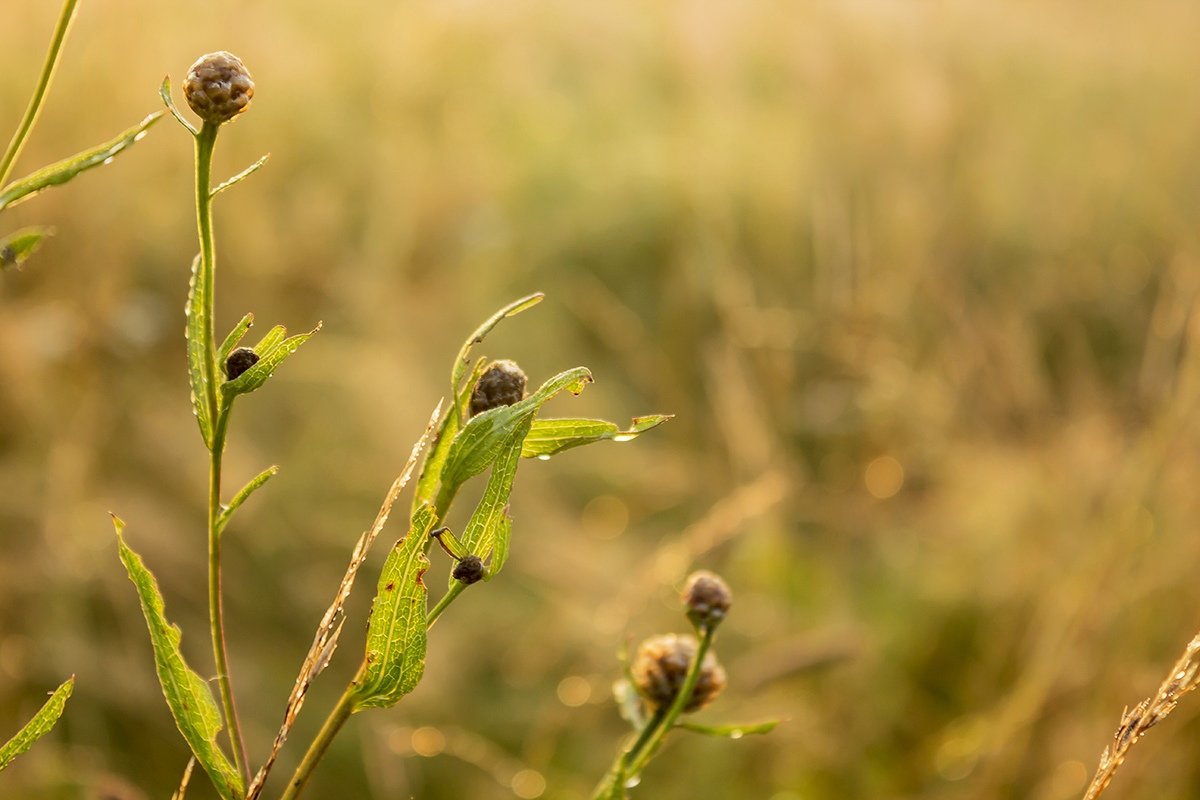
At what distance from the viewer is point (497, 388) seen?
1.08 ft

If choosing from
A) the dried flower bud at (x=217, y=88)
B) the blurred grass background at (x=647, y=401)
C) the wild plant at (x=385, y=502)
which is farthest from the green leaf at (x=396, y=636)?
the blurred grass background at (x=647, y=401)

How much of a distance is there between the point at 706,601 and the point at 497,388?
0.12 metres

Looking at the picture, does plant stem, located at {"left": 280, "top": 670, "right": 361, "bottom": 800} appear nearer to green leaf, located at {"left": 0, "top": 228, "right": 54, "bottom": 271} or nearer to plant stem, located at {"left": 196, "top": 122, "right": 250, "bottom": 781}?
plant stem, located at {"left": 196, "top": 122, "right": 250, "bottom": 781}

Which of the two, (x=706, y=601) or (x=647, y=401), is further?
(x=647, y=401)

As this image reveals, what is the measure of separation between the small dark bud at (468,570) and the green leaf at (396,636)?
0.01m

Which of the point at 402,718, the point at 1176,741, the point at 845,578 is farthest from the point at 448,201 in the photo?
the point at 1176,741

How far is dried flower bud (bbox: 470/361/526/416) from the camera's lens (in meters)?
0.33

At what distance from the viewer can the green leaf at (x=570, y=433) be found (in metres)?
0.32

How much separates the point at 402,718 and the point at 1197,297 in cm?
102

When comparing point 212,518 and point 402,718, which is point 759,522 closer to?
point 402,718

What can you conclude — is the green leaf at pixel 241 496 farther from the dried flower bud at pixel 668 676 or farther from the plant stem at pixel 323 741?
the dried flower bud at pixel 668 676

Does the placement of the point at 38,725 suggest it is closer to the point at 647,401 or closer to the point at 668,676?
the point at 668,676

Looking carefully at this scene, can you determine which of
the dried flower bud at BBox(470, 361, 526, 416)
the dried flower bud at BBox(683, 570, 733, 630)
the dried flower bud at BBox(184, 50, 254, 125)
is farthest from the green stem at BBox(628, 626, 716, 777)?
the dried flower bud at BBox(184, 50, 254, 125)

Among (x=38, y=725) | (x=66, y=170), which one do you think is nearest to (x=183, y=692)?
(x=38, y=725)
